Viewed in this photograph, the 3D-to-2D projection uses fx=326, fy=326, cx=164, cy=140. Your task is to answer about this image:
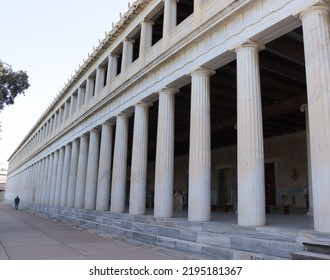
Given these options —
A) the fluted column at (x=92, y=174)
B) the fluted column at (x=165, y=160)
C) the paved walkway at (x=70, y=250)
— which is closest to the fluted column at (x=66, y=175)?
the fluted column at (x=92, y=174)

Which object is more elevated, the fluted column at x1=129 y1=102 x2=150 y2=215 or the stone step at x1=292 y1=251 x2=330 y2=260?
the fluted column at x1=129 y1=102 x2=150 y2=215

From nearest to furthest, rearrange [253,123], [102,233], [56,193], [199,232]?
[253,123], [199,232], [102,233], [56,193]

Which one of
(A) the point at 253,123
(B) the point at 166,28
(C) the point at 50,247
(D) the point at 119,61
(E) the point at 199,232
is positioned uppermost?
(D) the point at 119,61

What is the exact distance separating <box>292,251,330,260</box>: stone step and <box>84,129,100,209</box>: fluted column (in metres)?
15.9

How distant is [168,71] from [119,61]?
30.1 ft

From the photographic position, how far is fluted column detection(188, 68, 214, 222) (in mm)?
10609

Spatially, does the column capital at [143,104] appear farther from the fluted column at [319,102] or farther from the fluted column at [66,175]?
the fluted column at [66,175]

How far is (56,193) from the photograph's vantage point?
95.8 feet

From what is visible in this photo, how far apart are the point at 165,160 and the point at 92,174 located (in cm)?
952

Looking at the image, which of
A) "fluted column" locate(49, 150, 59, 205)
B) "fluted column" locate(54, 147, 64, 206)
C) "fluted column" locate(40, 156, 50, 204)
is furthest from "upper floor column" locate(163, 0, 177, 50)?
"fluted column" locate(40, 156, 50, 204)

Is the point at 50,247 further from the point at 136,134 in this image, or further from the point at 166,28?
the point at 166,28

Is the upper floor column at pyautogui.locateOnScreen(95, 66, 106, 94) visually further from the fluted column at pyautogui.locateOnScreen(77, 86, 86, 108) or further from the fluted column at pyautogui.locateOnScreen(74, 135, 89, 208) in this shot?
the fluted column at pyautogui.locateOnScreen(74, 135, 89, 208)

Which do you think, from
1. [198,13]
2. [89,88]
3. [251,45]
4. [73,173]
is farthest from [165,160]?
[73,173]
